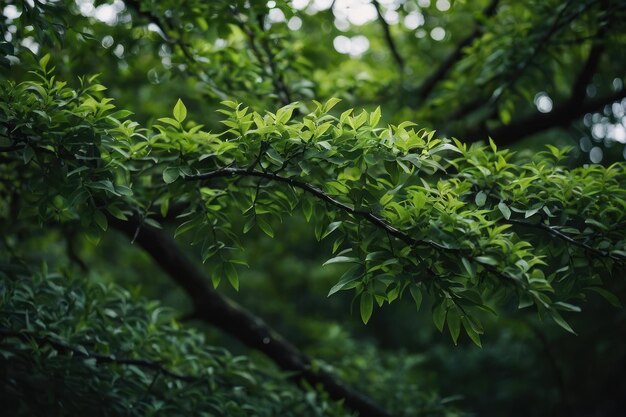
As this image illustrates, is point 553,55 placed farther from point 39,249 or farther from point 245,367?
point 39,249

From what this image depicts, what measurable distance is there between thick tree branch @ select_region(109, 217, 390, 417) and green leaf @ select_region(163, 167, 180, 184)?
2115 millimetres

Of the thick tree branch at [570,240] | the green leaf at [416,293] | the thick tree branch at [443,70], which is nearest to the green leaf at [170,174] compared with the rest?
the green leaf at [416,293]

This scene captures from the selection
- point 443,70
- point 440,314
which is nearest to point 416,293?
point 440,314

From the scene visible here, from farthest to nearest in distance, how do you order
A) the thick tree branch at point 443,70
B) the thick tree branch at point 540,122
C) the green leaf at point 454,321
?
the thick tree branch at point 443,70
the thick tree branch at point 540,122
the green leaf at point 454,321

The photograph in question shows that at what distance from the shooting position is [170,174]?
8.18 feet

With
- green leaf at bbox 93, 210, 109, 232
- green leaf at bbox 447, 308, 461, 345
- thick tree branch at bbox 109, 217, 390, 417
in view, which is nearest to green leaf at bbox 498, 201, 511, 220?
green leaf at bbox 447, 308, 461, 345

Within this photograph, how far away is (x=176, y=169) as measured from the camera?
254 centimetres

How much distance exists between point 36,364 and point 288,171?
183cm

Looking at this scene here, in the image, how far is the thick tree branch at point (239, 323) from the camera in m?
4.66

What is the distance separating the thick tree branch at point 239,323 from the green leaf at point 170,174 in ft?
6.94

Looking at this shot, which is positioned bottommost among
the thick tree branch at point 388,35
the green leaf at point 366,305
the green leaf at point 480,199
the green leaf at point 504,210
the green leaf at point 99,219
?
the green leaf at point 366,305

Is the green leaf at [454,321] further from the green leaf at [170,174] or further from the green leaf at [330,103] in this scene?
the green leaf at [170,174]

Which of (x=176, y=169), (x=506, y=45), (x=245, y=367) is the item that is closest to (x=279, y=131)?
(x=176, y=169)

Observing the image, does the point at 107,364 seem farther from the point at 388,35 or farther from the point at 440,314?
the point at 388,35
